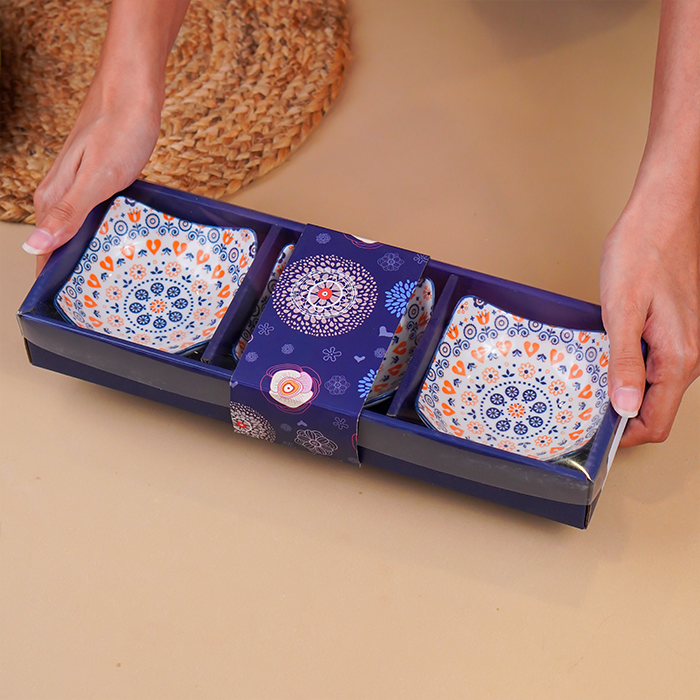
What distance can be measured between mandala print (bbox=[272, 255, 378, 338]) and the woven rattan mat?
0.34 metres

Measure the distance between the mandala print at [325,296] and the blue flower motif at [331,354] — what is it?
2 cm

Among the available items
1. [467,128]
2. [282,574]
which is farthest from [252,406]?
[467,128]

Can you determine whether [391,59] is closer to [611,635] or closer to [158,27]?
[158,27]

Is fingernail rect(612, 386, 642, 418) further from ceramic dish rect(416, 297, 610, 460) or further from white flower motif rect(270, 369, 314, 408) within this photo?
white flower motif rect(270, 369, 314, 408)

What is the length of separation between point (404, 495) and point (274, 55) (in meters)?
0.80

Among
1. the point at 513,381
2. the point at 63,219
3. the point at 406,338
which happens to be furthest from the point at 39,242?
the point at 513,381

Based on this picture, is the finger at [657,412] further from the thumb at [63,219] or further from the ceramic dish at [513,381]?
the thumb at [63,219]

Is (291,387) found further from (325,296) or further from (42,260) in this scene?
(42,260)

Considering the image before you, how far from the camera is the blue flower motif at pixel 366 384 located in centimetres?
92

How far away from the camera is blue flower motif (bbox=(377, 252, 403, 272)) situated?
103 centimetres

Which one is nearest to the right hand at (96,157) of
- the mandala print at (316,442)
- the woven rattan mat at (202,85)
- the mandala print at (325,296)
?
the woven rattan mat at (202,85)

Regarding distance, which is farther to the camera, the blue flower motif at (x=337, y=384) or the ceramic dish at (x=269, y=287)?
the ceramic dish at (x=269, y=287)

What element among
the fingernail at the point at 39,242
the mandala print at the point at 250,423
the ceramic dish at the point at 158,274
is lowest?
the mandala print at the point at 250,423

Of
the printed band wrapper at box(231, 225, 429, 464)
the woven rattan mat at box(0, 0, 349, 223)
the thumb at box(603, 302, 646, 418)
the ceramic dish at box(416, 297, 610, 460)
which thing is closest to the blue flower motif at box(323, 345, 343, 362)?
the printed band wrapper at box(231, 225, 429, 464)
